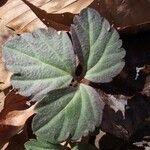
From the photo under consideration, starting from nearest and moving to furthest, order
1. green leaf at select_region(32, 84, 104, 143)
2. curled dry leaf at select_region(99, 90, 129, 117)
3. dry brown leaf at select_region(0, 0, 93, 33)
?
green leaf at select_region(32, 84, 104, 143)
curled dry leaf at select_region(99, 90, 129, 117)
dry brown leaf at select_region(0, 0, 93, 33)

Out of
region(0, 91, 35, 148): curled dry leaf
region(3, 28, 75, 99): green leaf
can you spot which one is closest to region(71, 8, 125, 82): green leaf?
region(3, 28, 75, 99): green leaf

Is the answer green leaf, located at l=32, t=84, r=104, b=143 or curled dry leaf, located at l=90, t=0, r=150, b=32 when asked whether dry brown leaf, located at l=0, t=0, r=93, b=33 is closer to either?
curled dry leaf, located at l=90, t=0, r=150, b=32

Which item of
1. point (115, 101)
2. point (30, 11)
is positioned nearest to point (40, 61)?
point (115, 101)

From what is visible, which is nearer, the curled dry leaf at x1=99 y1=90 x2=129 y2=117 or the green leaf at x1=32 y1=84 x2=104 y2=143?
the green leaf at x1=32 y1=84 x2=104 y2=143

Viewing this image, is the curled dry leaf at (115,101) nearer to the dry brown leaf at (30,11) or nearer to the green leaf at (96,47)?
the green leaf at (96,47)

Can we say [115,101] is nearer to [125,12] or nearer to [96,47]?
[96,47]

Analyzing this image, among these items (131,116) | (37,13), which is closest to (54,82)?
(131,116)

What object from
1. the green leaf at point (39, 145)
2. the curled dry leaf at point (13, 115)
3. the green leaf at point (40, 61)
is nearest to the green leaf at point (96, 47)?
the green leaf at point (40, 61)

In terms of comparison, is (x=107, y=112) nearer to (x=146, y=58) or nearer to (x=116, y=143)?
(x=116, y=143)
